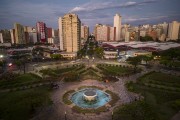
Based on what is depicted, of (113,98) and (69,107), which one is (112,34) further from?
(69,107)

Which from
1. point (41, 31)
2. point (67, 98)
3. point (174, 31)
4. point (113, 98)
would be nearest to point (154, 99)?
point (113, 98)

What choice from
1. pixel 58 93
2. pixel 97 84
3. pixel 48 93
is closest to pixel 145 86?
pixel 97 84

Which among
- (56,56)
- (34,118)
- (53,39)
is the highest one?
(53,39)

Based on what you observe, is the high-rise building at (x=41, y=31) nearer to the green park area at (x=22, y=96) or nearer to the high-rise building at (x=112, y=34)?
the high-rise building at (x=112, y=34)

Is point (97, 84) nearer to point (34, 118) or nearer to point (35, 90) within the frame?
point (35, 90)

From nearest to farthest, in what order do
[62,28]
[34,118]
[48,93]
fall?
1. [34,118]
2. [48,93]
3. [62,28]

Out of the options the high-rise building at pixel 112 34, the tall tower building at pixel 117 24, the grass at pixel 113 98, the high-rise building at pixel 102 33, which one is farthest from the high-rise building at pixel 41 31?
the grass at pixel 113 98
